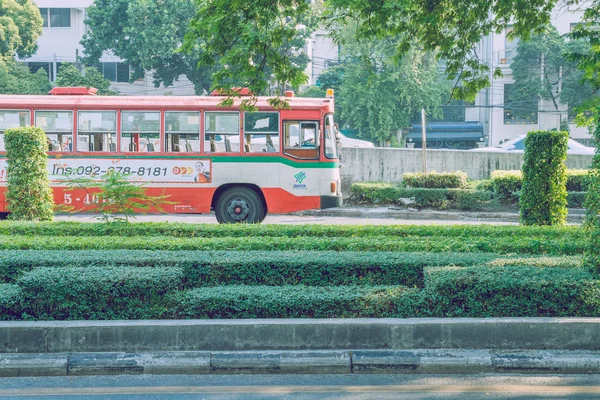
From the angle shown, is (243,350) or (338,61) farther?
(338,61)

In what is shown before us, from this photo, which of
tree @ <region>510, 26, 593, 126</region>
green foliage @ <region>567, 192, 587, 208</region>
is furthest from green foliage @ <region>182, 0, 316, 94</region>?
tree @ <region>510, 26, 593, 126</region>

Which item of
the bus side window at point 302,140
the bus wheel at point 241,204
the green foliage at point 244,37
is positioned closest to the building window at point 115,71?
the bus wheel at point 241,204

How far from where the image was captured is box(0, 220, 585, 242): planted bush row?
36.3ft

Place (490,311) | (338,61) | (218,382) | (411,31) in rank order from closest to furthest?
(218,382), (490,311), (411,31), (338,61)

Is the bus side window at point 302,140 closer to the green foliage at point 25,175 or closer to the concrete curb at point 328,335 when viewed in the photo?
the green foliage at point 25,175

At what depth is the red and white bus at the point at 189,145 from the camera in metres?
17.2

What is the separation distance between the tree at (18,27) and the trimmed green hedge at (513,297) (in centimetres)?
3315

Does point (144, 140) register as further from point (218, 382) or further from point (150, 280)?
point (218, 382)

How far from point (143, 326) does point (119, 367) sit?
0.43 metres

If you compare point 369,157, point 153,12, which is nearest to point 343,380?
point 369,157

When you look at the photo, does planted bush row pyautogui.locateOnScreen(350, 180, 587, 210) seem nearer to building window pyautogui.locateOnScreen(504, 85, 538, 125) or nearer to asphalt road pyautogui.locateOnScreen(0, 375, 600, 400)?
asphalt road pyautogui.locateOnScreen(0, 375, 600, 400)

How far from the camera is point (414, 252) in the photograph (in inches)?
351

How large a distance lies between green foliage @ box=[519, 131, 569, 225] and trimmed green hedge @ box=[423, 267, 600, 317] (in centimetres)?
688

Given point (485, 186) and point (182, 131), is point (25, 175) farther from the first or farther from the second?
point (485, 186)
